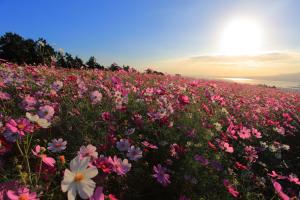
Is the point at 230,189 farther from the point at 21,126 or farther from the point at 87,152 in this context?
the point at 21,126

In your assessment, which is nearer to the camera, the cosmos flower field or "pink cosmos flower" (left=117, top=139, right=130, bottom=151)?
the cosmos flower field

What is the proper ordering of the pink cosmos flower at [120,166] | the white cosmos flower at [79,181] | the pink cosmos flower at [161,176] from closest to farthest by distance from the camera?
the white cosmos flower at [79,181], the pink cosmos flower at [120,166], the pink cosmos flower at [161,176]

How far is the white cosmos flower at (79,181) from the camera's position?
1.50 metres

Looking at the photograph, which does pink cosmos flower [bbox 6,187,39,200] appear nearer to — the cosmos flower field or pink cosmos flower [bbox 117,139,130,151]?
the cosmos flower field

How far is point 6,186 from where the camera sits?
1818 mm

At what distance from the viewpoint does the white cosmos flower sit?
4.91 ft

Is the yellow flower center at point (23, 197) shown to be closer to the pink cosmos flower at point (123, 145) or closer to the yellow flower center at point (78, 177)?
the yellow flower center at point (78, 177)

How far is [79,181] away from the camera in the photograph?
1.54 metres

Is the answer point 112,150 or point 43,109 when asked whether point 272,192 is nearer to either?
point 112,150

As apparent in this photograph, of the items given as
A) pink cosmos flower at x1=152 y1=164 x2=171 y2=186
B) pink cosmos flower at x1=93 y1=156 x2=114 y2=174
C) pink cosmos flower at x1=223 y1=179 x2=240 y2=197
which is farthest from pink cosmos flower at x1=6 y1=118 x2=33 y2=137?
pink cosmos flower at x1=223 y1=179 x2=240 y2=197

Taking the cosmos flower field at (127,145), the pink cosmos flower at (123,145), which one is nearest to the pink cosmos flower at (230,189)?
the cosmos flower field at (127,145)

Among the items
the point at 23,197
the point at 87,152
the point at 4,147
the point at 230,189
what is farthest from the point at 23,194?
the point at 230,189

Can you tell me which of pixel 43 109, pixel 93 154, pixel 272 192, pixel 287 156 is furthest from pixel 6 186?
pixel 287 156

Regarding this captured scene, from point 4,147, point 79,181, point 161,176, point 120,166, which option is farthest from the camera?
point 161,176
